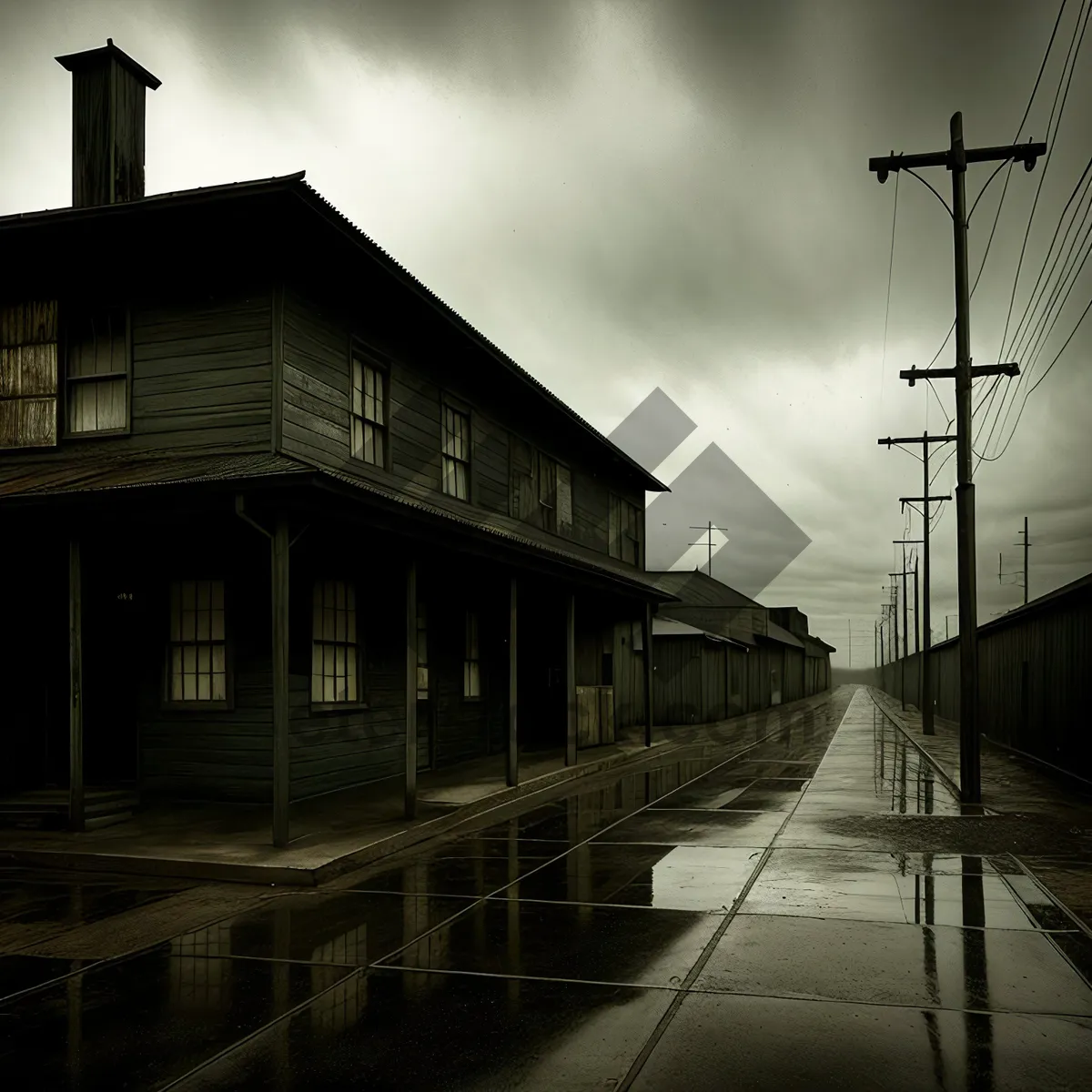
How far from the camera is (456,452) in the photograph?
59.0 feet

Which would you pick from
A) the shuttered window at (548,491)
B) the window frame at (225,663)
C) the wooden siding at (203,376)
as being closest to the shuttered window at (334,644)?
the window frame at (225,663)

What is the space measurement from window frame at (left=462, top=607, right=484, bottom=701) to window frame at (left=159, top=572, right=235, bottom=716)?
6375mm

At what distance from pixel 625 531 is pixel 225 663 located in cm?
1799

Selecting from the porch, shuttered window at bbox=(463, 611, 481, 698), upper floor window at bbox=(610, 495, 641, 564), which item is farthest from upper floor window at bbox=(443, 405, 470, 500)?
upper floor window at bbox=(610, 495, 641, 564)

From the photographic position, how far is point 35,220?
496 inches

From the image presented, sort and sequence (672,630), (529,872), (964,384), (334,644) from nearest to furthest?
(529,872), (334,644), (964,384), (672,630)

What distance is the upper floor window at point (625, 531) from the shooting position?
28688mm

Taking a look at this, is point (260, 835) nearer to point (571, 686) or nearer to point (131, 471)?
point (131, 471)

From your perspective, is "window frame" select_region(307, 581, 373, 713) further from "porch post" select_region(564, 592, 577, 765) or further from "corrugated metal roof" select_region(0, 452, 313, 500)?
"porch post" select_region(564, 592, 577, 765)

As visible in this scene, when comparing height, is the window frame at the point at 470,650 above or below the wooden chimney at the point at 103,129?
below

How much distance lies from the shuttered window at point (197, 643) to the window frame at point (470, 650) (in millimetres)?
6343

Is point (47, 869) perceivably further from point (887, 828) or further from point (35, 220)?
point (887, 828)

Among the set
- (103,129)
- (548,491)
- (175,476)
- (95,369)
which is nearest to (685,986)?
(175,476)

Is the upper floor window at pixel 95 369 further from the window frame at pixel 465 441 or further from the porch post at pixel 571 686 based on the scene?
the porch post at pixel 571 686
